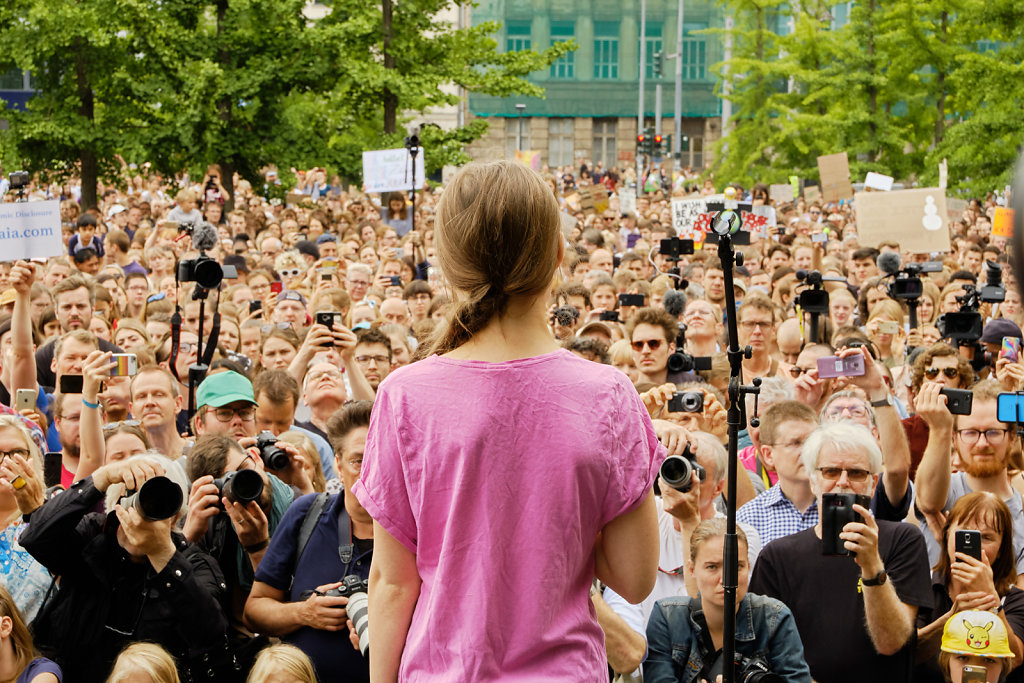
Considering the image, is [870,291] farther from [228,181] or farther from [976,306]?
[228,181]

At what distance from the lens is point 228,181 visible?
22.9 metres

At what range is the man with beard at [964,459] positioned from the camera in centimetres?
527

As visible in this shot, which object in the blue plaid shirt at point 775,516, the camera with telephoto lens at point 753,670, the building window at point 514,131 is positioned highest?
the building window at point 514,131

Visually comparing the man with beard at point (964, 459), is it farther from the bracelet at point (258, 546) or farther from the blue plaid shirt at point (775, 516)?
the bracelet at point (258, 546)

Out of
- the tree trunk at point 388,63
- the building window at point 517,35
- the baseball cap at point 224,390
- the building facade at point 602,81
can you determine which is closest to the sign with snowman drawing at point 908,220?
the baseball cap at point 224,390

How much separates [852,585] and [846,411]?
1420mm

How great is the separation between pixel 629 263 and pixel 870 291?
310 cm

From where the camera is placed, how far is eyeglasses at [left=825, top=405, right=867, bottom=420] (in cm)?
593

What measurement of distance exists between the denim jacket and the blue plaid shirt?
99cm

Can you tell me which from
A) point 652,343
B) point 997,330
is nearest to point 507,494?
point 652,343

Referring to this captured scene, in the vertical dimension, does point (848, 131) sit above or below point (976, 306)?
above

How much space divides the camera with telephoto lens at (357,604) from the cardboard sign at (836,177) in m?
19.1

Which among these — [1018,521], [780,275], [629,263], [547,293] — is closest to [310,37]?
[629,263]

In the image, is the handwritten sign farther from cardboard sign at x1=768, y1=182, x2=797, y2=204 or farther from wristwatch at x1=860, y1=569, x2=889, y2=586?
wristwatch at x1=860, y1=569, x2=889, y2=586
